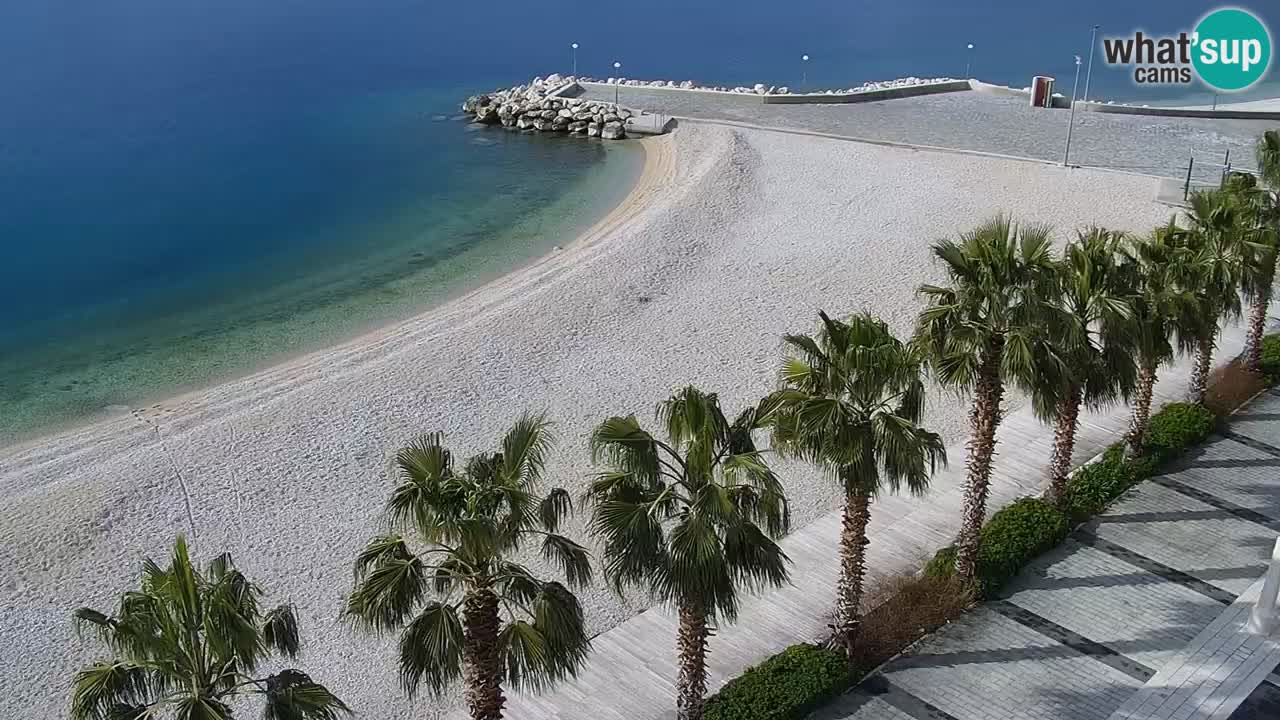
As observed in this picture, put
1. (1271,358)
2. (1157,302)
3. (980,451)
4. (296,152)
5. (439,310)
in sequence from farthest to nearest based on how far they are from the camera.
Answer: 1. (296,152)
2. (439,310)
3. (1271,358)
4. (1157,302)
5. (980,451)

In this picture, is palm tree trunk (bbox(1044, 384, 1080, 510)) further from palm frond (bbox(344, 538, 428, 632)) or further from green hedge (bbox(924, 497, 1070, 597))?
palm frond (bbox(344, 538, 428, 632))

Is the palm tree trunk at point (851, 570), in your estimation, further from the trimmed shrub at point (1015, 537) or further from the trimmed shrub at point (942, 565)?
the trimmed shrub at point (1015, 537)

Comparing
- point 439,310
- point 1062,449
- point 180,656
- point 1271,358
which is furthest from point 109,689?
point 439,310

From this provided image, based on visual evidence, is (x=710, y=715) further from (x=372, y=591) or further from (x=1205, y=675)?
(x=1205, y=675)

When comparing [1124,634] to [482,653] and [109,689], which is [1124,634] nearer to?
[482,653]

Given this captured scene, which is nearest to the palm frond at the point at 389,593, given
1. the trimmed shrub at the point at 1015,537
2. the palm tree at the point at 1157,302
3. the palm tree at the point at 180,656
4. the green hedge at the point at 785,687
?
the palm tree at the point at 180,656
